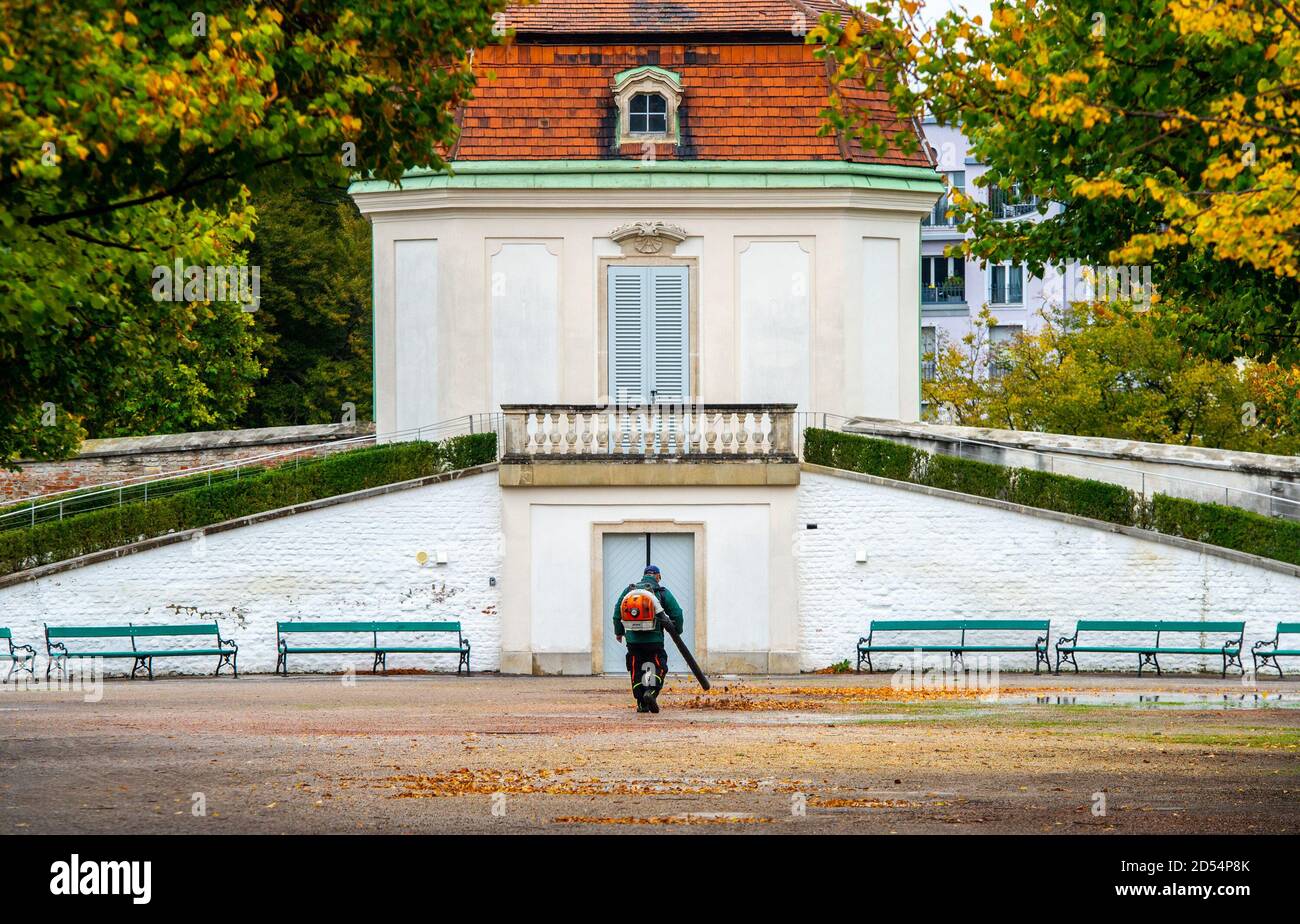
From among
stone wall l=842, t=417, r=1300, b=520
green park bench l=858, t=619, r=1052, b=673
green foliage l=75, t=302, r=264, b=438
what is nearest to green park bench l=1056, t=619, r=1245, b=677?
green park bench l=858, t=619, r=1052, b=673

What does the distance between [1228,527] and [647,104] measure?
12073mm

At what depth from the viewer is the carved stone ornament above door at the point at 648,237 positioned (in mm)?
34656

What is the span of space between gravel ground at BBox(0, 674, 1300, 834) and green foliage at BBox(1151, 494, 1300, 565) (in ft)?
24.7

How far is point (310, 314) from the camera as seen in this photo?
52062 millimetres

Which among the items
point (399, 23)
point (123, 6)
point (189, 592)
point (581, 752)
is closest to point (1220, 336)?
point (581, 752)

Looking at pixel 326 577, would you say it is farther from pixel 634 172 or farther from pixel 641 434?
pixel 634 172

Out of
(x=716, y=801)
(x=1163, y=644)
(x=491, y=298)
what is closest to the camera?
(x=716, y=801)

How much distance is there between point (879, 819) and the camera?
1238cm

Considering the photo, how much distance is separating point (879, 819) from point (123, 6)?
7.36 m

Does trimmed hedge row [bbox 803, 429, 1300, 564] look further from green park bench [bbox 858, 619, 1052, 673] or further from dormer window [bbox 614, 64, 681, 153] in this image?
dormer window [bbox 614, 64, 681, 153]

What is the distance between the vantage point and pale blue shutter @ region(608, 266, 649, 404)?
34812 millimetres

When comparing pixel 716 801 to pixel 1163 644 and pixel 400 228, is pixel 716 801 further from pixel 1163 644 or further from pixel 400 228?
pixel 400 228

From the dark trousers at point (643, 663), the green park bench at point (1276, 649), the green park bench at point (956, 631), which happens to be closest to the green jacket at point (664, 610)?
the dark trousers at point (643, 663)

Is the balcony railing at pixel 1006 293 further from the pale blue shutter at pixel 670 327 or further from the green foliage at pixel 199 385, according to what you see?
the pale blue shutter at pixel 670 327
